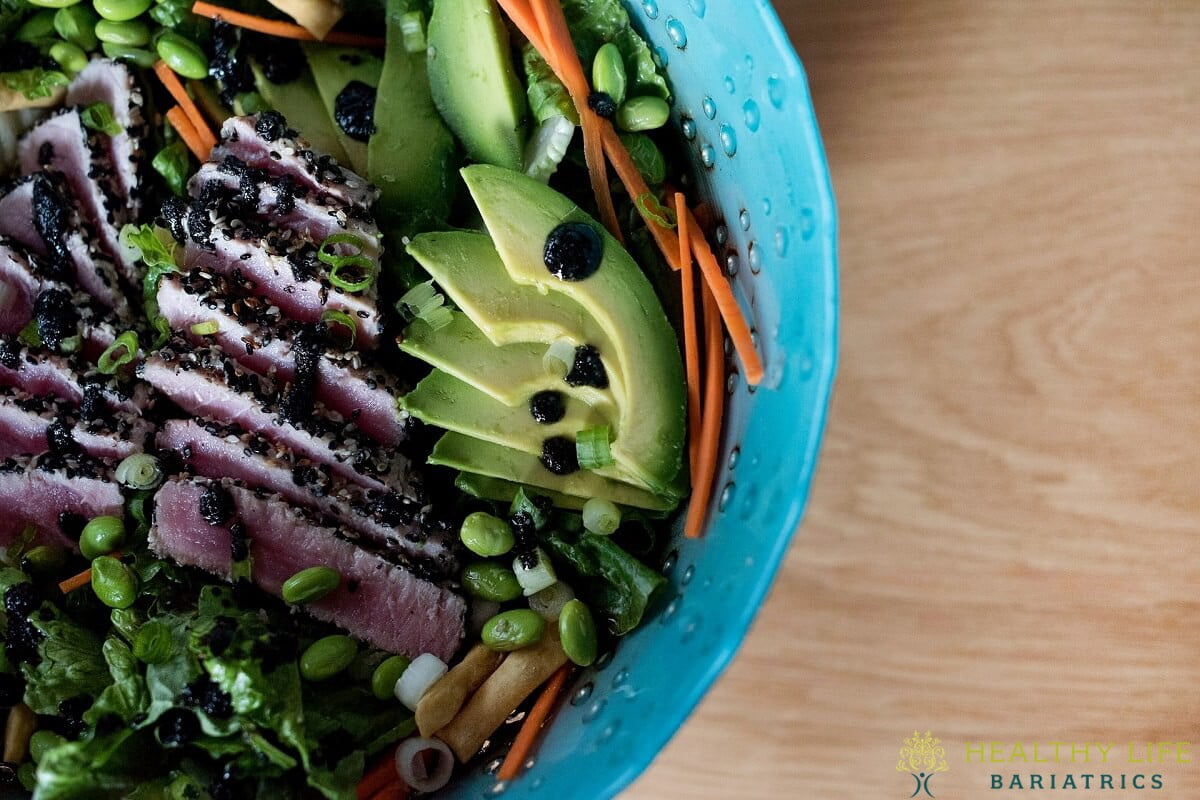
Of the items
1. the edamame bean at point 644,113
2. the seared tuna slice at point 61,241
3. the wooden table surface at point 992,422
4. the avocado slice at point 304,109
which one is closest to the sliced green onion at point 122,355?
the seared tuna slice at point 61,241

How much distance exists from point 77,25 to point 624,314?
5.07 ft

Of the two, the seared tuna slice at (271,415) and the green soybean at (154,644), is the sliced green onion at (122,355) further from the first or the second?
the green soybean at (154,644)

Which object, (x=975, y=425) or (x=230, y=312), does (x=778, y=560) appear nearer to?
(x=975, y=425)

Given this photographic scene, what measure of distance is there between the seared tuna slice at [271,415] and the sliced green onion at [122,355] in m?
0.07

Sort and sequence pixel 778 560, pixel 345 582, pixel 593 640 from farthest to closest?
pixel 345 582 < pixel 593 640 < pixel 778 560

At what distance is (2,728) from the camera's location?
5.97 ft

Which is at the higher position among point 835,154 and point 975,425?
point 835,154

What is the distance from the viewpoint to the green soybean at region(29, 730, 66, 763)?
1.71m

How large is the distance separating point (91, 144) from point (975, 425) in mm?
2224

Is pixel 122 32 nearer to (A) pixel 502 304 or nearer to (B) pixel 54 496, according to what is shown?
(B) pixel 54 496

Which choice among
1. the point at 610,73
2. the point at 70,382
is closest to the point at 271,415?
the point at 70,382

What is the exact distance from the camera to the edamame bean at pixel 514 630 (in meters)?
1.78

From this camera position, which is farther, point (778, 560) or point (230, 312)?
point (230, 312)

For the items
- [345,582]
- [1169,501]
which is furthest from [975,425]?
[345,582]
